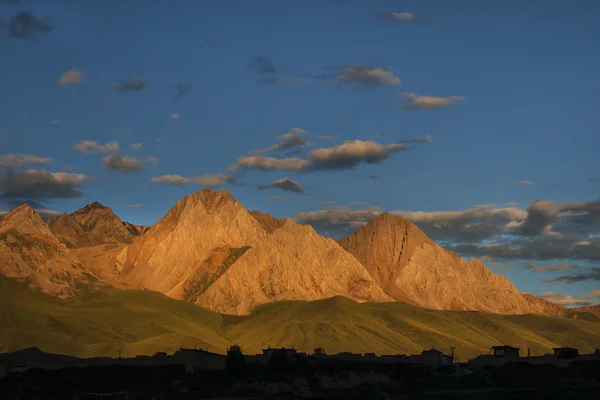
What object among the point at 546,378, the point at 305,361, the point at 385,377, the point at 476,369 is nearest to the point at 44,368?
the point at 305,361

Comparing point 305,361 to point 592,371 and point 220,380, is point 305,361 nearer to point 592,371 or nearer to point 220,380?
point 220,380

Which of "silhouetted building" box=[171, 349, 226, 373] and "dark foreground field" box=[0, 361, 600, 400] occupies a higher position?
"silhouetted building" box=[171, 349, 226, 373]

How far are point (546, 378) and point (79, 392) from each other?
3845 inches

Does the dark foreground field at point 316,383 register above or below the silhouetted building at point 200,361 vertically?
below

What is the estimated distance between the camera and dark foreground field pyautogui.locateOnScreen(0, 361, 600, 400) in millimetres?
158875

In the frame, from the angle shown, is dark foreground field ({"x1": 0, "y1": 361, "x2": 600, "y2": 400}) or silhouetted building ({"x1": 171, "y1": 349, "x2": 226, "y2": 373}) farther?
silhouetted building ({"x1": 171, "y1": 349, "x2": 226, "y2": 373})

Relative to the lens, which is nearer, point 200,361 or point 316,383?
point 316,383

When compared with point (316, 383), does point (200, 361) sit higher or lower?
higher

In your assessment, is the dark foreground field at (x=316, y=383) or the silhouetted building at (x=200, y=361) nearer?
the dark foreground field at (x=316, y=383)

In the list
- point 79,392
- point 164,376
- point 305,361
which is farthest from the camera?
point 305,361

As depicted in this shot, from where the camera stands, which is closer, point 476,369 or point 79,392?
point 79,392

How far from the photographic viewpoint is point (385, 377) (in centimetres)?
18325

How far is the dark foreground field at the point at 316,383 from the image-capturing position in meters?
159

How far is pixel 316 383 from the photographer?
171875 mm
